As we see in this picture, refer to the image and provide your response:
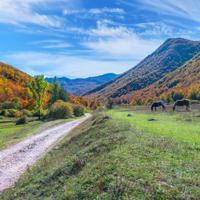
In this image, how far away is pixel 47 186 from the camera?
21875mm

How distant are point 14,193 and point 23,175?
7597 mm

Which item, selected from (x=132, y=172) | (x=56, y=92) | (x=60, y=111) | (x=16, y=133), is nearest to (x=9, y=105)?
→ (x=56, y=92)

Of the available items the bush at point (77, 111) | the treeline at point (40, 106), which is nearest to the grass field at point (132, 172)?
the treeline at point (40, 106)

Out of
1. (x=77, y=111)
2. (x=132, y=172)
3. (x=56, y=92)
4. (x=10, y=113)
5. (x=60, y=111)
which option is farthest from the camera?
(x=56, y=92)

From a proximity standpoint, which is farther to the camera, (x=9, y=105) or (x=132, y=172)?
(x=9, y=105)

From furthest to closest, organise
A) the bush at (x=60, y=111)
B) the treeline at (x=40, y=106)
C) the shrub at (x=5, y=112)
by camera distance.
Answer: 1. the shrub at (x=5, y=112)
2. the treeline at (x=40, y=106)
3. the bush at (x=60, y=111)

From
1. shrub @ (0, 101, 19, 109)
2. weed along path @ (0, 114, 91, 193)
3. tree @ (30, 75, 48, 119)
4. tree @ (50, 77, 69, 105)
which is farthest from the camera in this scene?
tree @ (50, 77, 69, 105)

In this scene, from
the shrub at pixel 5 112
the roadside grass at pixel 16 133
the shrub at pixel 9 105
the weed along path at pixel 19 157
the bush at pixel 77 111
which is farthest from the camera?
the shrub at pixel 9 105

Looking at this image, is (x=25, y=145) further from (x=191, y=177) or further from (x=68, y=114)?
(x=68, y=114)

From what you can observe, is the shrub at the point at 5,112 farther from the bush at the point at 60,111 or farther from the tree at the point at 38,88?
the bush at the point at 60,111

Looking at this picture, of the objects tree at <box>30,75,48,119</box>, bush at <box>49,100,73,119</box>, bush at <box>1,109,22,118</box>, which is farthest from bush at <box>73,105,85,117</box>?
bush at <box>1,109,22,118</box>

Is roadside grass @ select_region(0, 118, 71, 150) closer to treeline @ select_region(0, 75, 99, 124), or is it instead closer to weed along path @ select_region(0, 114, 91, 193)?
weed along path @ select_region(0, 114, 91, 193)

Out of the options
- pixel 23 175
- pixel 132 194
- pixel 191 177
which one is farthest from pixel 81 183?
pixel 23 175

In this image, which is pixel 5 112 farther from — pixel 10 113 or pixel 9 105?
pixel 9 105
